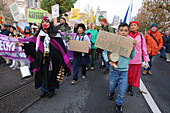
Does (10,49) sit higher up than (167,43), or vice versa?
(167,43)

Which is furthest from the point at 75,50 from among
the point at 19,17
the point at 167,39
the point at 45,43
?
the point at 167,39

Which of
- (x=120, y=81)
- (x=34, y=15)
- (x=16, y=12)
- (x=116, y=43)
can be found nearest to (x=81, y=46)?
(x=116, y=43)

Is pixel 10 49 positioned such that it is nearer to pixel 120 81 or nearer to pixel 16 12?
pixel 16 12

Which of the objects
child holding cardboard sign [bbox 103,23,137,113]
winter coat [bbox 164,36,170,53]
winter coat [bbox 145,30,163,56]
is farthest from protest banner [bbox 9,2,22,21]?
winter coat [bbox 164,36,170,53]

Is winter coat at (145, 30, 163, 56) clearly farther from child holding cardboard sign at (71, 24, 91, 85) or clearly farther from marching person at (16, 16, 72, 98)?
marching person at (16, 16, 72, 98)

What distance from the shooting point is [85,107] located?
2666mm

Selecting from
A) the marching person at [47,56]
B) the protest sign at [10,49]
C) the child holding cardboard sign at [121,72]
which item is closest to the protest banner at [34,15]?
the protest sign at [10,49]

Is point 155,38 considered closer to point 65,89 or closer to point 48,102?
point 65,89

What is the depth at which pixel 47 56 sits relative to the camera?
2924mm

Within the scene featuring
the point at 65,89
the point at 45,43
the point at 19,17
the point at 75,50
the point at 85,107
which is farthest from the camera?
the point at 19,17

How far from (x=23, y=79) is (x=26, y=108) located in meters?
2.03

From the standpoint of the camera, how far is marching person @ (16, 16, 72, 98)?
2863 millimetres

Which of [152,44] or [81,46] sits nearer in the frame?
[81,46]

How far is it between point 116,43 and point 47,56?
1731 millimetres
